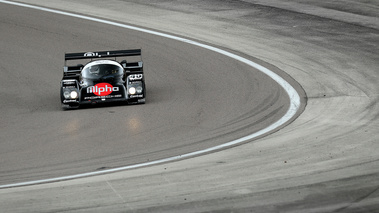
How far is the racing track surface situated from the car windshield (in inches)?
48.8

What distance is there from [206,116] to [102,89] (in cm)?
306

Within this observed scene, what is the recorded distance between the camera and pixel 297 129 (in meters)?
16.7

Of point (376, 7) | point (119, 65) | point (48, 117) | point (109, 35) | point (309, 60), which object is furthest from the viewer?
point (376, 7)

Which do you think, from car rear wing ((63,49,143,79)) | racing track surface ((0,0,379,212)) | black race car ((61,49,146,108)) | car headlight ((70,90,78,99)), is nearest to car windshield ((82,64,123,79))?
black race car ((61,49,146,108))

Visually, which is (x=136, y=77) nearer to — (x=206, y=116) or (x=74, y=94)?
(x=74, y=94)

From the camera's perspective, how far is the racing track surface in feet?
39.9

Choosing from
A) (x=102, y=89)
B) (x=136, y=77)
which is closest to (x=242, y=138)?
(x=136, y=77)

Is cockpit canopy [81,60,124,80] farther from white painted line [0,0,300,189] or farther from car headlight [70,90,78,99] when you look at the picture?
white painted line [0,0,300,189]

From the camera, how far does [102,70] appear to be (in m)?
19.9

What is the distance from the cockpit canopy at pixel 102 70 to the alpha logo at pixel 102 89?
1.24ft

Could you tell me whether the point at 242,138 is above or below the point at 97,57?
below

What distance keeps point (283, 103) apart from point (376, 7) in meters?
13.7

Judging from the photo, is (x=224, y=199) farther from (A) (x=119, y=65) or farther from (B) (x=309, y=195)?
(A) (x=119, y=65)

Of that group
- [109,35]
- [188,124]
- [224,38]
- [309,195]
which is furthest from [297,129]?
[109,35]
